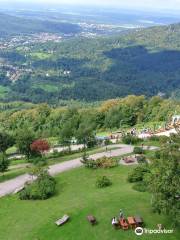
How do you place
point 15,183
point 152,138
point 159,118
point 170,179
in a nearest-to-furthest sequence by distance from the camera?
point 170,179, point 15,183, point 152,138, point 159,118

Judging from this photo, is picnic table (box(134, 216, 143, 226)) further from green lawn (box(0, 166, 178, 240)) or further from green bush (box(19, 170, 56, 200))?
green bush (box(19, 170, 56, 200))

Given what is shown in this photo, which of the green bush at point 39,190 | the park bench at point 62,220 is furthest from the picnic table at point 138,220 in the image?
the green bush at point 39,190

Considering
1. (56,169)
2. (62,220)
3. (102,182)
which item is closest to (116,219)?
(62,220)

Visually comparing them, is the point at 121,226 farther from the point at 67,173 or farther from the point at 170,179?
the point at 67,173

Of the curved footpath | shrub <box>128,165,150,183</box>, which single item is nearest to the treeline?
the curved footpath

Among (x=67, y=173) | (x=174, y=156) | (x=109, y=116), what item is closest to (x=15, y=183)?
(x=67, y=173)

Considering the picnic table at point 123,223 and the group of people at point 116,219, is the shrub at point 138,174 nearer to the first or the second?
the group of people at point 116,219
